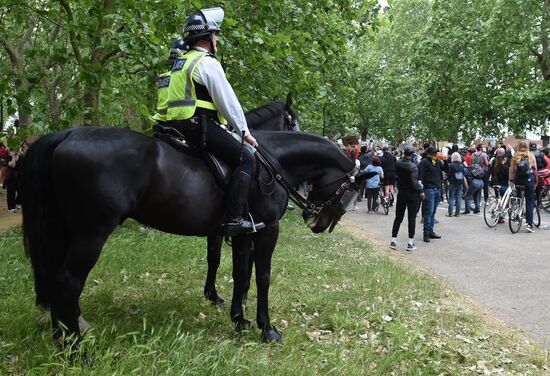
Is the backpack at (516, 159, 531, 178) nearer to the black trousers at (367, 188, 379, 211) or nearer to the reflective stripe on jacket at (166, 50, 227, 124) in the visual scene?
the black trousers at (367, 188, 379, 211)

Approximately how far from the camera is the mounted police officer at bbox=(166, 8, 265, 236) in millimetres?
4230

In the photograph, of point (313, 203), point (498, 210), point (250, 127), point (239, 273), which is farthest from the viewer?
point (498, 210)

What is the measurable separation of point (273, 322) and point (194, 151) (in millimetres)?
2081

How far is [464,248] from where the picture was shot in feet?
35.2

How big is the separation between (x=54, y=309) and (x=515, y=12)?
2629 centimetres

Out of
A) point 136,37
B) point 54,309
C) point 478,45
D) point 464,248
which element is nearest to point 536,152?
point 464,248

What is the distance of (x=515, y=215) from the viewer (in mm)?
12594

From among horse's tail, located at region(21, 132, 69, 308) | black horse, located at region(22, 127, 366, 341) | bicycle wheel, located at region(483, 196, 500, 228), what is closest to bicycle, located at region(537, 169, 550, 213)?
bicycle wheel, located at region(483, 196, 500, 228)

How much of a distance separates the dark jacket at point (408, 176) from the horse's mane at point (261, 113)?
17.6ft

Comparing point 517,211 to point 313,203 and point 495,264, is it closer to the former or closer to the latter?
point 495,264

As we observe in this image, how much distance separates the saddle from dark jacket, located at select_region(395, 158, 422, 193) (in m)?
7.01

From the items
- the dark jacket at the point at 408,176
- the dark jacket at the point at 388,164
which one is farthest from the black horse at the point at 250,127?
the dark jacket at the point at 388,164

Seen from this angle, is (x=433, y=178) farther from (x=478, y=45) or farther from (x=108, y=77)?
(x=478, y=45)

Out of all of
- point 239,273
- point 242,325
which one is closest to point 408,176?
point 239,273
